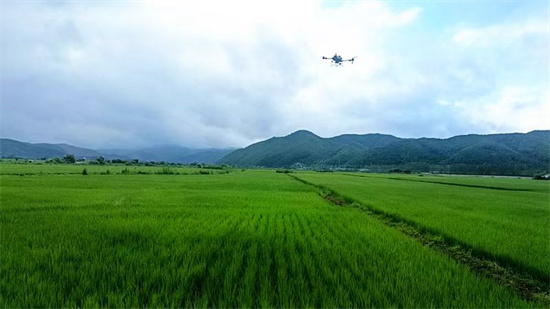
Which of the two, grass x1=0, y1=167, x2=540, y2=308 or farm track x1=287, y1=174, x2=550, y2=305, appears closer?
grass x1=0, y1=167, x2=540, y2=308

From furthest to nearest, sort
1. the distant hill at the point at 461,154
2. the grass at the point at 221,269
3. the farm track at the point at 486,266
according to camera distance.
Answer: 1. the distant hill at the point at 461,154
2. the farm track at the point at 486,266
3. the grass at the point at 221,269

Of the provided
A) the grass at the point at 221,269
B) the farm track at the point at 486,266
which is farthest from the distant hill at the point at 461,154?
the grass at the point at 221,269

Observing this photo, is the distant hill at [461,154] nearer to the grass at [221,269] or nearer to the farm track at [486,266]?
the farm track at [486,266]

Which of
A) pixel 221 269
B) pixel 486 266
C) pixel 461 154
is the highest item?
pixel 461 154

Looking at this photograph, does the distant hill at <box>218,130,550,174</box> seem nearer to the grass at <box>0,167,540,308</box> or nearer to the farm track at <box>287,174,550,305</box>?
the farm track at <box>287,174,550,305</box>

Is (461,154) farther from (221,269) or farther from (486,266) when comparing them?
(221,269)

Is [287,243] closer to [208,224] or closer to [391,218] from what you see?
[208,224]

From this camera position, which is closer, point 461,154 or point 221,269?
point 221,269

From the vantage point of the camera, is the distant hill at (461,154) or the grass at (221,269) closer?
the grass at (221,269)

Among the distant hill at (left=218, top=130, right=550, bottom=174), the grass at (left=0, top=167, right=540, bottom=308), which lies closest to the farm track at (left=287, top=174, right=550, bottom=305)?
the grass at (left=0, top=167, right=540, bottom=308)

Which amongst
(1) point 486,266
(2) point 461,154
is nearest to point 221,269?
(1) point 486,266

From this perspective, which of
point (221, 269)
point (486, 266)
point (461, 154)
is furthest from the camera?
point (461, 154)
